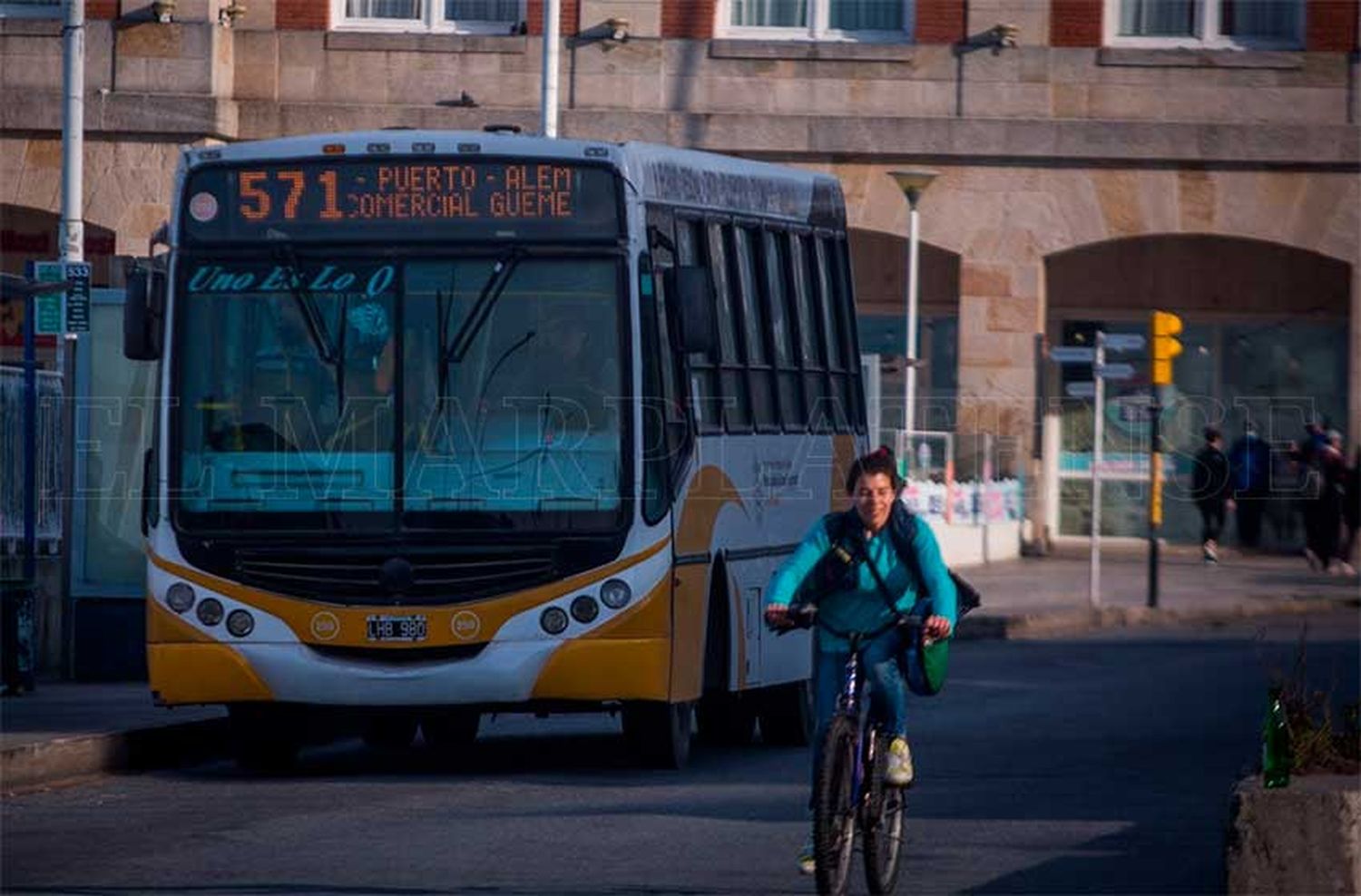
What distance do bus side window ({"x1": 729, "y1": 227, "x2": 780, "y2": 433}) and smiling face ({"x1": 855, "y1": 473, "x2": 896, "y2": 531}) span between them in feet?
20.1

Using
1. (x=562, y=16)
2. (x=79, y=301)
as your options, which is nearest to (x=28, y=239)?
(x=562, y=16)

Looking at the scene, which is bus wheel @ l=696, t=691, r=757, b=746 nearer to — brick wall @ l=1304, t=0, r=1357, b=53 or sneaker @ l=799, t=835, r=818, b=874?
sneaker @ l=799, t=835, r=818, b=874

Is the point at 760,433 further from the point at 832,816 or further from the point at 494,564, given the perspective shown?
the point at 832,816

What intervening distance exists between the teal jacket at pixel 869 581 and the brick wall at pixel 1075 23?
2733 cm

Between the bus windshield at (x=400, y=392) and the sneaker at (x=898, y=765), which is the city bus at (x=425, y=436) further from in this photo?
the sneaker at (x=898, y=765)

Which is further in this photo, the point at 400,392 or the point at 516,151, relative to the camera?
the point at 516,151

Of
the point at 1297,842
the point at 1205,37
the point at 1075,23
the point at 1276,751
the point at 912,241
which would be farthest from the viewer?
the point at 1205,37

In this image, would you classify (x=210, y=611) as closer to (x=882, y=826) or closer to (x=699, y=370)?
(x=699, y=370)

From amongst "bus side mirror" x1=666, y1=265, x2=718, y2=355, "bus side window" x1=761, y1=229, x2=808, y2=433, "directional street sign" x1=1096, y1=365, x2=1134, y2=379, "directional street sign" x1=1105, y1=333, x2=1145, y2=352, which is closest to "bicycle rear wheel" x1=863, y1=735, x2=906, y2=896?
"bus side mirror" x1=666, y1=265, x2=718, y2=355

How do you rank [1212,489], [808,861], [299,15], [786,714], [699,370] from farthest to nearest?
[1212,489]
[299,15]
[786,714]
[699,370]
[808,861]

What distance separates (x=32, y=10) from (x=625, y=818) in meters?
25.2

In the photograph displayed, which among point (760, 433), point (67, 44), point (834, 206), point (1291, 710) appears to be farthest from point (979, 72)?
point (1291, 710)

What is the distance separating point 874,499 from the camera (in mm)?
10641

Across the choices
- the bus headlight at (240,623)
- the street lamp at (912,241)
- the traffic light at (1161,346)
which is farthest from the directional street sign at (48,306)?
the street lamp at (912,241)
